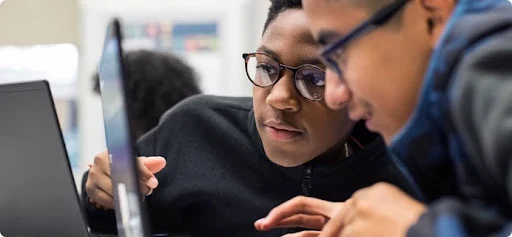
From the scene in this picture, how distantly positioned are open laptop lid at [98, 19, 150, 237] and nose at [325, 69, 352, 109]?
201mm

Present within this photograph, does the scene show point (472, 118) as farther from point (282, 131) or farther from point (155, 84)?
point (155, 84)

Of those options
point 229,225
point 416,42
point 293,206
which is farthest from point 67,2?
point 416,42

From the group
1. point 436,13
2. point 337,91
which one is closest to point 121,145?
point 337,91

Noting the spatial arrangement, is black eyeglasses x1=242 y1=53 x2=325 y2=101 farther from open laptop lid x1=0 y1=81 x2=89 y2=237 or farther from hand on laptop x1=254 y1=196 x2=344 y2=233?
open laptop lid x1=0 y1=81 x2=89 y2=237

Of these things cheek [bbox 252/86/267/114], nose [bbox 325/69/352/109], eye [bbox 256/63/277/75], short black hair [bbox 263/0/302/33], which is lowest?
cheek [bbox 252/86/267/114]

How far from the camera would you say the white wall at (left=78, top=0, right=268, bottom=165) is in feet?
9.55

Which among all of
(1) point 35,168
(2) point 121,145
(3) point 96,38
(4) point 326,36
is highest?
(4) point 326,36

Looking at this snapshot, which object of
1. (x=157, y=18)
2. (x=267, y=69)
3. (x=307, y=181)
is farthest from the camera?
(x=157, y=18)

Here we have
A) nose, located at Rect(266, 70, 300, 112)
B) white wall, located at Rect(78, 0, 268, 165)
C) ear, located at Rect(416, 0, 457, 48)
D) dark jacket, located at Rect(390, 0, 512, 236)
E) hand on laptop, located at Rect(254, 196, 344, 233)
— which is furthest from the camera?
white wall, located at Rect(78, 0, 268, 165)

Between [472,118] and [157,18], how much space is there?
263 cm

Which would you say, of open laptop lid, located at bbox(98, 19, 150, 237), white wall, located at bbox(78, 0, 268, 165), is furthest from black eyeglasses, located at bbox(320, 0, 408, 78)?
white wall, located at bbox(78, 0, 268, 165)

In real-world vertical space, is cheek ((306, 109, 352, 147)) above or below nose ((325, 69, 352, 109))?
below

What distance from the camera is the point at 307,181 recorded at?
40.4 inches

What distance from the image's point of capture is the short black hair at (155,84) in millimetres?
1725
